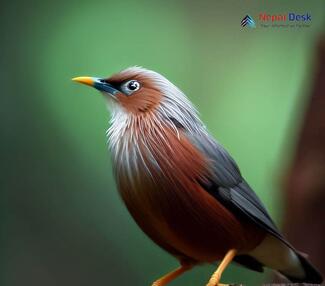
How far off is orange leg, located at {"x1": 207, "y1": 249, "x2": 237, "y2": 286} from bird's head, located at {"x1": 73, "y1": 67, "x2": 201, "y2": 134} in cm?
43

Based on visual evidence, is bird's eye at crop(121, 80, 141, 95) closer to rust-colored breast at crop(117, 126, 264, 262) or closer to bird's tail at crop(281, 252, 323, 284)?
rust-colored breast at crop(117, 126, 264, 262)

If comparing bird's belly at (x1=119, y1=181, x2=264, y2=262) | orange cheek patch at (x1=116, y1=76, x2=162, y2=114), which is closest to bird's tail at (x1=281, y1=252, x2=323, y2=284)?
bird's belly at (x1=119, y1=181, x2=264, y2=262)

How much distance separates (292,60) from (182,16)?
0.43 metres

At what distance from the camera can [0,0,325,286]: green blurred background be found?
2.00m

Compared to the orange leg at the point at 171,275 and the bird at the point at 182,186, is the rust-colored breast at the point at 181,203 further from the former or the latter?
the orange leg at the point at 171,275

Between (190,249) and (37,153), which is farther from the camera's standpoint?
(37,153)

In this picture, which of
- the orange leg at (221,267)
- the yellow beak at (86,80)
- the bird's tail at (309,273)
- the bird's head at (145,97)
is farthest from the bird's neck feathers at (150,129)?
the bird's tail at (309,273)

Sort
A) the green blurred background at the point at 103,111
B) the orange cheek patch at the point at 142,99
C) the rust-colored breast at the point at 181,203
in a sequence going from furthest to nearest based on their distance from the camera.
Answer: the green blurred background at the point at 103,111 < the orange cheek patch at the point at 142,99 < the rust-colored breast at the point at 181,203

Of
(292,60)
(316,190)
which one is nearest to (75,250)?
(316,190)

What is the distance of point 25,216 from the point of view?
6.62 ft

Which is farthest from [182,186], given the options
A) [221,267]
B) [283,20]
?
[283,20]

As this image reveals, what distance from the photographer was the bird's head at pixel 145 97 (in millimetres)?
1853

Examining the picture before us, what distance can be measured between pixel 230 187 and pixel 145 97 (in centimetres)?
41

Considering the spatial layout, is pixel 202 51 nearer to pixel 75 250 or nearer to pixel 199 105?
pixel 199 105
